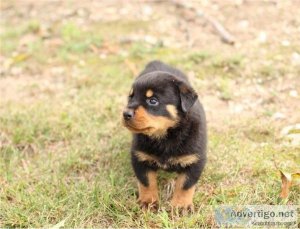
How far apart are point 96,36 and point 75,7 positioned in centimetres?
149

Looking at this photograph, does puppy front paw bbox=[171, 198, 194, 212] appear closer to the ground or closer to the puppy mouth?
the ground

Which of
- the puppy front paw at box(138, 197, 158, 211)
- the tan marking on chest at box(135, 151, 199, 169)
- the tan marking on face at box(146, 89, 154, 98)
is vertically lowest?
the puppy front paw at box(138, 197, 158, 211)

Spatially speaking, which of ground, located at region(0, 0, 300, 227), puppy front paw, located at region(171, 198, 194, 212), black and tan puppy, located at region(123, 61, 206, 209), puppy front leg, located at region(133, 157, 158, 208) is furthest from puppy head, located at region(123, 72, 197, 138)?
ground, located at region(0, 0, 300, 227)

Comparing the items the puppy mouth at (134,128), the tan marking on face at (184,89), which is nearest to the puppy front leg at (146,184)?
the puppy mouth at (134,128)

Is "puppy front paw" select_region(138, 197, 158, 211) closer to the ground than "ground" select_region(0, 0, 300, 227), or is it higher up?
higher up

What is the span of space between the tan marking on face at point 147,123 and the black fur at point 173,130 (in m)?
0.05

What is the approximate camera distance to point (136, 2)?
28.2 ft

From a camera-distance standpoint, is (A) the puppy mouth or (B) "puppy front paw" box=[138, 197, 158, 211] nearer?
(A) the puppy mouth

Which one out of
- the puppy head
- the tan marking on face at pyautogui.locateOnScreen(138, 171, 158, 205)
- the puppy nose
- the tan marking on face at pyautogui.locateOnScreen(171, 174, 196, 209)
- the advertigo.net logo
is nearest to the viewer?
the advertigo.net logo

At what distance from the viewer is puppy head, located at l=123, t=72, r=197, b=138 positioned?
386 centimetres

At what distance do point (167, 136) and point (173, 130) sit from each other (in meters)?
0.07

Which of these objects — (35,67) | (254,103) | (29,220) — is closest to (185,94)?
(29,220)

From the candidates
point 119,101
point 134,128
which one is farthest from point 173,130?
point 119,101

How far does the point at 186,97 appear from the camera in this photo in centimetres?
395
